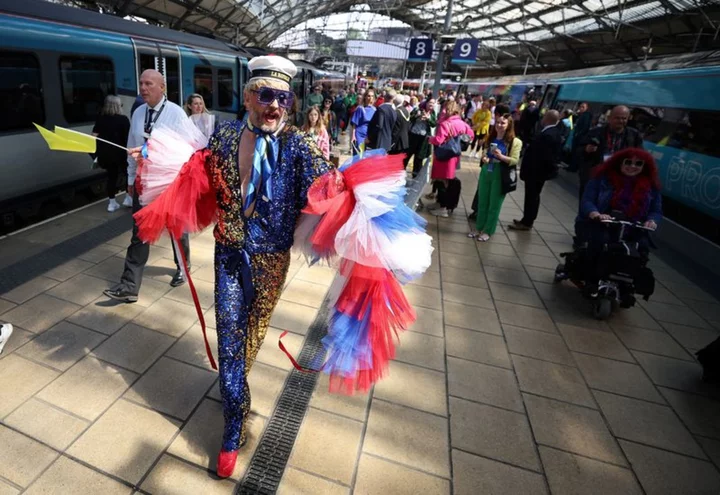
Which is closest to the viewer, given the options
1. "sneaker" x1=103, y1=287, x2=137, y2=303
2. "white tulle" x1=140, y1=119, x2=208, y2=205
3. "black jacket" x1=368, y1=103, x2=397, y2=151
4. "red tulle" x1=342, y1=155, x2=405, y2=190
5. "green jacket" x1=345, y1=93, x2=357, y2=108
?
"red tulle" x1=342, y1=155, x2=405, y2=190

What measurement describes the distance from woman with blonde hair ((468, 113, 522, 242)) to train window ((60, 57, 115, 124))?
20.4 feet

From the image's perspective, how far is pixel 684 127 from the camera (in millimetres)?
6824

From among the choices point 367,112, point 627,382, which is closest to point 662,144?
point 367,112

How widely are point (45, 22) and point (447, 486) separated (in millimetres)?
7337

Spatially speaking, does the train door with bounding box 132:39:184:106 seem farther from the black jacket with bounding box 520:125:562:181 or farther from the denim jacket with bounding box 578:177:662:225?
the denim jacket with bounding box 578:177:662:225

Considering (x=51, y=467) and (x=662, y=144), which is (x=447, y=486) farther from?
(x=662, y=144)

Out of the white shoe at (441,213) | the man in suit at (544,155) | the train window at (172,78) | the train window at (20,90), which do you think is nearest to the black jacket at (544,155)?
the man in suit at (544,155)

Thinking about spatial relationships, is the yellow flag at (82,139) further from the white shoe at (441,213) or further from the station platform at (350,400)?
the white shoe at (441,213)

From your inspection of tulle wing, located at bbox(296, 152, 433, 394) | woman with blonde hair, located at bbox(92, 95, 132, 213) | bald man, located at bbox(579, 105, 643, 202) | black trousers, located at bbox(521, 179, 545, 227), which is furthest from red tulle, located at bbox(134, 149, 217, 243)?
black trousers, located at bbox(521, 179, 545, 227)

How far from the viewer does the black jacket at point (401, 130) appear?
279 inches

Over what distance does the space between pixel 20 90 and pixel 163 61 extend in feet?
10.9

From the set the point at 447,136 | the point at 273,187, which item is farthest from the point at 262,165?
the point at 447,136

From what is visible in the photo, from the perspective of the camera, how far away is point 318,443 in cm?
234

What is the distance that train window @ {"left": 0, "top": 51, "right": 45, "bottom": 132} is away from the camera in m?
4.89
